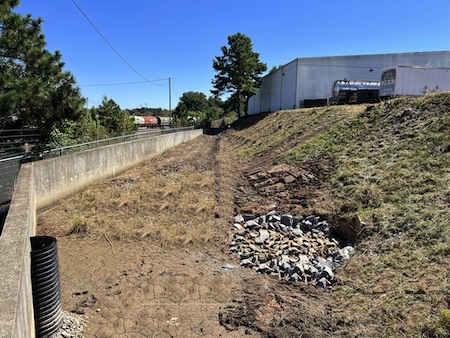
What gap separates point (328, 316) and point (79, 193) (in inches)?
334

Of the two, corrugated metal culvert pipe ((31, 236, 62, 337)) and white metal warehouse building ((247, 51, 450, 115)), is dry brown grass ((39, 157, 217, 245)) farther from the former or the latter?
white metal warehouse building ((247, 51, 450, 115))

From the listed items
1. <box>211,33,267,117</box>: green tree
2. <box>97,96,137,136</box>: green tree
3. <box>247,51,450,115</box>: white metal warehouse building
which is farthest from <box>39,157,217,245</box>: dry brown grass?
<box>211,33,267,117</box>: green tree

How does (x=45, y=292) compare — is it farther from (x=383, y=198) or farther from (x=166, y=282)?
(x=383, y=198)

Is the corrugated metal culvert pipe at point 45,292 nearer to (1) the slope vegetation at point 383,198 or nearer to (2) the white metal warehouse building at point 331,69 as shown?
(1) the slope vegetation at point 383,198

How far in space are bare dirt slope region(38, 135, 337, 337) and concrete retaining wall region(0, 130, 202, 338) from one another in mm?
821

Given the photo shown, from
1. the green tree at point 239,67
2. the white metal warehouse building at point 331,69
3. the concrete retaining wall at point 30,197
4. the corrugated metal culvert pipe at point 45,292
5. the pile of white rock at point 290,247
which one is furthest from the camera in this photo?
the green tree at point 239,67

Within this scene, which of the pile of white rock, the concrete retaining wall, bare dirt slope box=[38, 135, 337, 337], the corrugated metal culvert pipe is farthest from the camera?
the pile of white rock

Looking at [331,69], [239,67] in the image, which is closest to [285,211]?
[331,69]

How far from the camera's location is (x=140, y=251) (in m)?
6.61

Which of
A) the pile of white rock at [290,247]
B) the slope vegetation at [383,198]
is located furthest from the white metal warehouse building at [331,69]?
the pile of white rock at [290,247]

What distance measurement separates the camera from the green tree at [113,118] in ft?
86.6

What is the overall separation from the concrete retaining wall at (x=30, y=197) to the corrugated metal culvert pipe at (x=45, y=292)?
22cm

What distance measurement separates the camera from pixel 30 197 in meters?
6.01

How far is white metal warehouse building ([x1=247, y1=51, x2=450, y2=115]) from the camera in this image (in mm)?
30172
